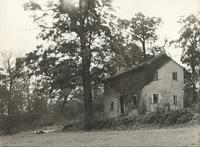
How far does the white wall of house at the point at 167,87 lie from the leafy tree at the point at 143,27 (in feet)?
49.1

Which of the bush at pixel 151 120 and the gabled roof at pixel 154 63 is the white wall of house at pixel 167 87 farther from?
the bush at pixel 151 120

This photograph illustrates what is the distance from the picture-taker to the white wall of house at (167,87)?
43.2 metres

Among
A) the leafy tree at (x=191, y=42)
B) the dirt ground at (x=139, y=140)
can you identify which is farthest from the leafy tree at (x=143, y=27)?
the dirt ground at (x=139, y=140)

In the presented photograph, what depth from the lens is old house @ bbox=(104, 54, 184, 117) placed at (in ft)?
142

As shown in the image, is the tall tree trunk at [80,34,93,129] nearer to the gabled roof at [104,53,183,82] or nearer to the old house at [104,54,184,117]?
the old house at [104,54,184,117]

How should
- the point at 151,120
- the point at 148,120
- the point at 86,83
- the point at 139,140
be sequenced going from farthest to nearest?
the point at 86,83 < the point at 148,120 < the point at 151,120 < the point at 139,140

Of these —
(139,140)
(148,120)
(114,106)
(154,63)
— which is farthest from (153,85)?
(139,140)

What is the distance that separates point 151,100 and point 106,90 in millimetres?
9712

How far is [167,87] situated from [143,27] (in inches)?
698

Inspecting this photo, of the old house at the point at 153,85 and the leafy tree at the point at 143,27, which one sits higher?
the leafy tree at the point at 143,27

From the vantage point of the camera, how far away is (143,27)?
59.8 meters

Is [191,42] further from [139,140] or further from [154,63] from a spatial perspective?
[139,140]

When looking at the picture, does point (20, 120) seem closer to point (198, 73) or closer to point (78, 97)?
point (78, 97)

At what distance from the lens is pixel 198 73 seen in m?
47.6
